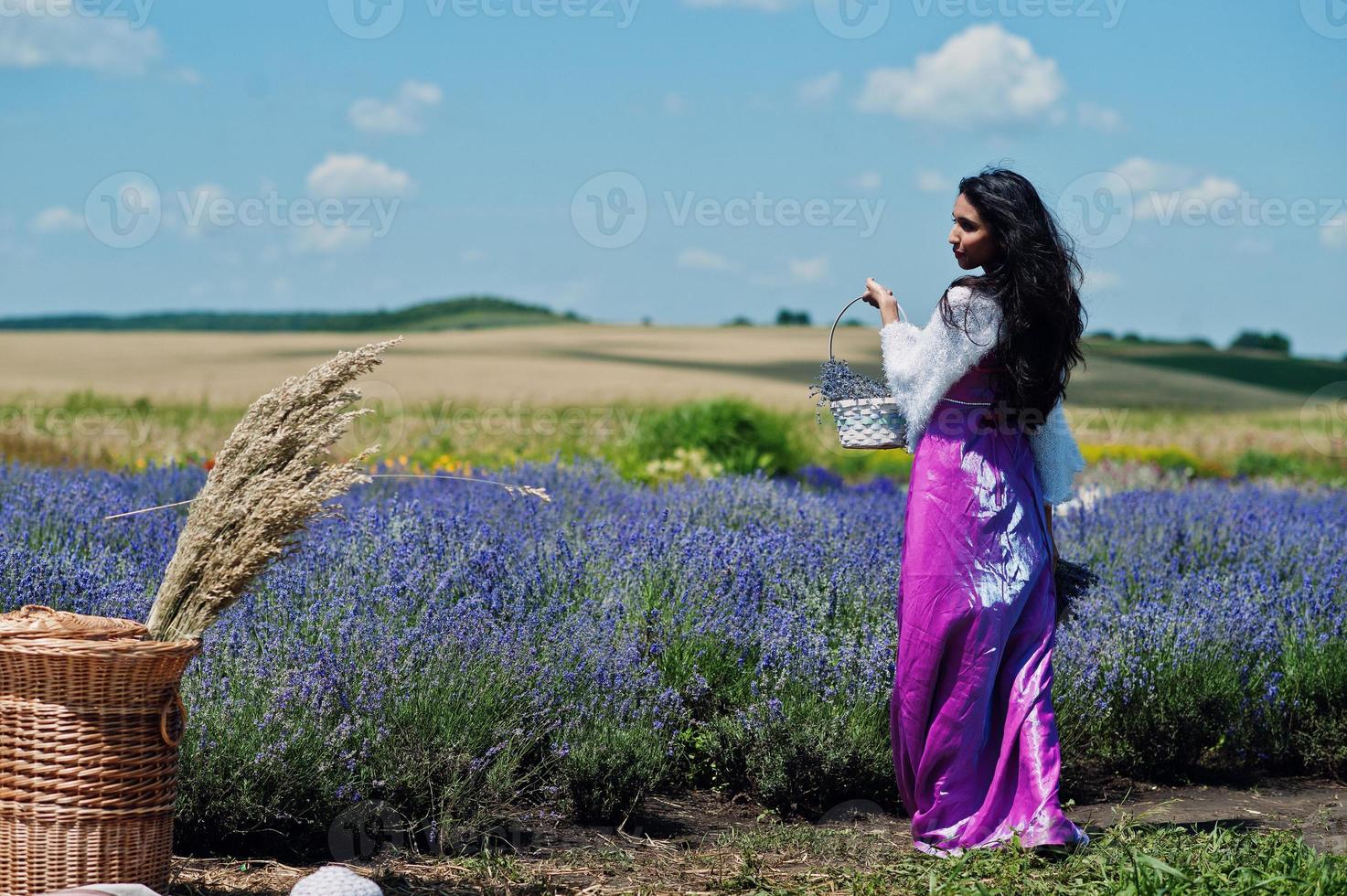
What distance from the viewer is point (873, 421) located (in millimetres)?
3557

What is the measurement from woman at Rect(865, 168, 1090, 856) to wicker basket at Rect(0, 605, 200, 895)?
6.18ft

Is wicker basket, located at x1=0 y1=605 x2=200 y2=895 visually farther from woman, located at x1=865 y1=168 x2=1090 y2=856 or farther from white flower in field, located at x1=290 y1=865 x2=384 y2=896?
woman, located at x1=865 y1=168 x2=1090 y2=856

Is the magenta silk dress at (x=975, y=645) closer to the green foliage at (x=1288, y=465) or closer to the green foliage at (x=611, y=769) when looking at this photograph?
the green foliage at (x=611, y=769)

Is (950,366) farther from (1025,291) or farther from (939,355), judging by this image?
(1025,291)

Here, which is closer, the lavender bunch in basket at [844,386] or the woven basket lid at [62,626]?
the woven basket lid at [62,626]

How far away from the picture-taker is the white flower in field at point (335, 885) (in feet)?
8.49

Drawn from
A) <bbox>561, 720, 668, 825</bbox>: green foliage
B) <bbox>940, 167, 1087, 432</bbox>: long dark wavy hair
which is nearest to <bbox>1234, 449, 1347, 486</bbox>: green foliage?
<bbox>940, 167, 1087, 432</bbox>: long dark wavy hair

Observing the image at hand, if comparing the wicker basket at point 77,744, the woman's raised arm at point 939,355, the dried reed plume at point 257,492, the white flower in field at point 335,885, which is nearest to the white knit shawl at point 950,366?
the woman's raised arm at point 939,355

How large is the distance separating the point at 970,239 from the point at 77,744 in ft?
8.15

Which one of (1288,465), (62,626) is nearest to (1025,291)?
(62,626)

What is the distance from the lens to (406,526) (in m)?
4.65

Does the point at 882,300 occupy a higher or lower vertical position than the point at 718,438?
higher

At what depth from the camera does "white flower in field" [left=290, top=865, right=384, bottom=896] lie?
2.59m

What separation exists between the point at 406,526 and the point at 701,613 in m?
1.19
